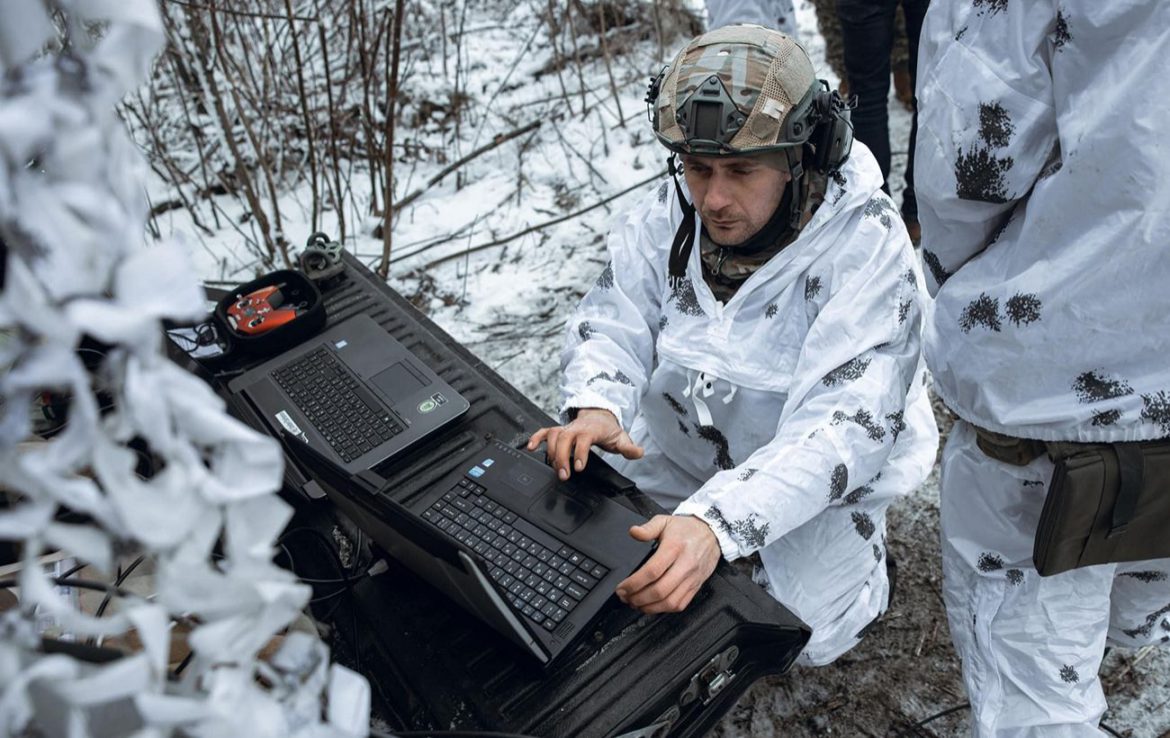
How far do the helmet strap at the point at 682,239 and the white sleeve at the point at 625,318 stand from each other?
2.2 inches

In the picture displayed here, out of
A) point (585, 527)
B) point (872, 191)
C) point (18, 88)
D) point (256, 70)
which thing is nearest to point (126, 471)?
point (18, 88)

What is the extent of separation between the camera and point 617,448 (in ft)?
5.52

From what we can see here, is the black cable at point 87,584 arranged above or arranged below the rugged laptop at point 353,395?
above

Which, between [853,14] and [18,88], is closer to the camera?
[18,88]

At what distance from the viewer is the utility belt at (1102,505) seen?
4.27 feet

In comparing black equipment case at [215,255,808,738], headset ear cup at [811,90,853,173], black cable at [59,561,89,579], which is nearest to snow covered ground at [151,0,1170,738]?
black equipment case at [215,255,808,738]

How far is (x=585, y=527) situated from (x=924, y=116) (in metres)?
0.83

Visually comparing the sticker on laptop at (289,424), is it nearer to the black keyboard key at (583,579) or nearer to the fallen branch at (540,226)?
the black keyboard key at (583,579)

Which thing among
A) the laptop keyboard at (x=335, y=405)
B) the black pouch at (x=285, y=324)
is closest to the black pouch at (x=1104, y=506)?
the laptop keyboard at (x=335, y=405)

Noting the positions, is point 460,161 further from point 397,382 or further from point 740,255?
point 740,255

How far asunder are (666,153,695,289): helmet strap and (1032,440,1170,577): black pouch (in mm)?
776

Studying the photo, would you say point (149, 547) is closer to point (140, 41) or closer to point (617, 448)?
point (140, 41)

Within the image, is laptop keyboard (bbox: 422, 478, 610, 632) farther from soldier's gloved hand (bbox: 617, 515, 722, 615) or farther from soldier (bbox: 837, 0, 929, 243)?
soldier (bbox: 837, 0, 929, 243)

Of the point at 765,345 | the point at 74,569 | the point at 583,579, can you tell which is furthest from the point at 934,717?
the point at 74,569
